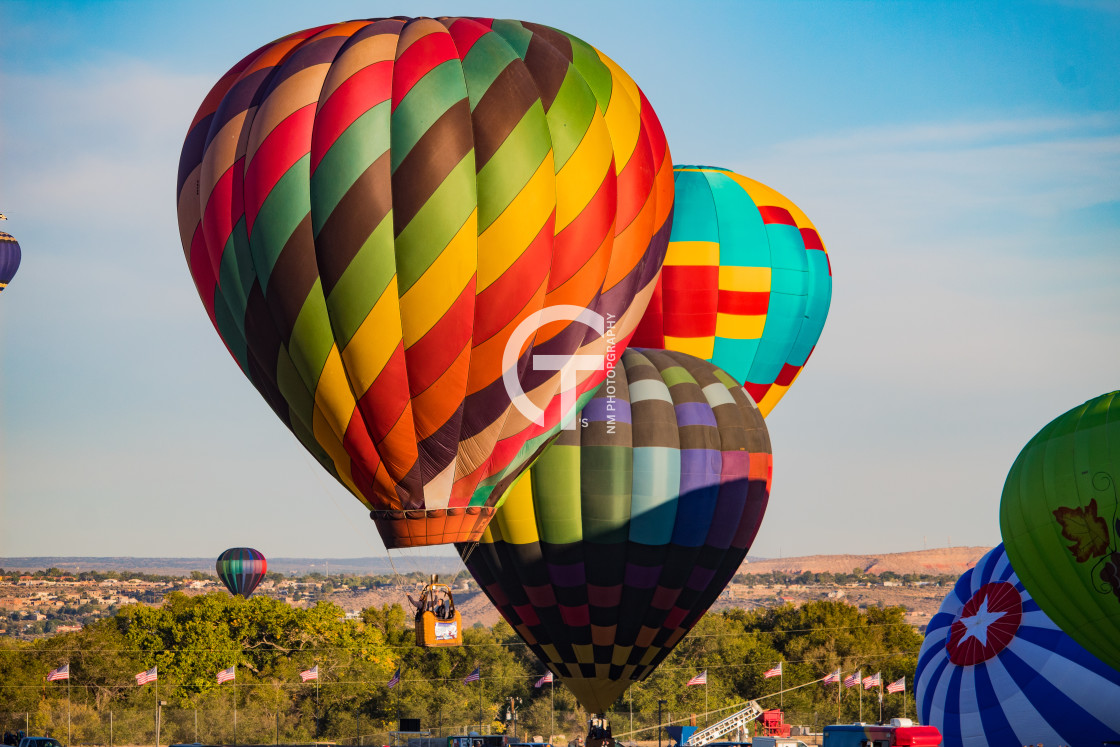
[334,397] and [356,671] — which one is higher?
[334,397]

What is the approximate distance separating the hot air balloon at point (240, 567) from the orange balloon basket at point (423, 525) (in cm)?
6129

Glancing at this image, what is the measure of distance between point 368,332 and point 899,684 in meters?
32.1

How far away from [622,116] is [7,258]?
43.9 m

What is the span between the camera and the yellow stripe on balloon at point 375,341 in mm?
18297

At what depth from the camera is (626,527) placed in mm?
23531

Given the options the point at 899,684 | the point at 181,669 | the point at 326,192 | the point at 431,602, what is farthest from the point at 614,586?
the point at 181,669

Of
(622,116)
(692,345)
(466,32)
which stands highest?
(466,32)

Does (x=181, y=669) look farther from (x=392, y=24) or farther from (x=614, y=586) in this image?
(x=392, y=24)

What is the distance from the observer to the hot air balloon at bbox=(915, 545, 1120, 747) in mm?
25016

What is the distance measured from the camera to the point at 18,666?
64.2 metres

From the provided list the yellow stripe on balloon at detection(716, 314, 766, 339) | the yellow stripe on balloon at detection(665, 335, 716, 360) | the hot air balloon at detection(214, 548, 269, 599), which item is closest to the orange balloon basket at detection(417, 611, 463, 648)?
the yellow stripe on balloon at detection(665, 335, 716, 360)

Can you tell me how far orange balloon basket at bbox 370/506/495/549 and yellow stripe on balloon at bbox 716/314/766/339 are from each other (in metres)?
12.7

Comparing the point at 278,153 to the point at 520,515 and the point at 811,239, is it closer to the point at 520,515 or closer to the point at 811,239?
the point at 520,515

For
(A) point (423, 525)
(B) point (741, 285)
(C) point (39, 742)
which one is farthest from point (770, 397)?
(C) point (39, 742)
